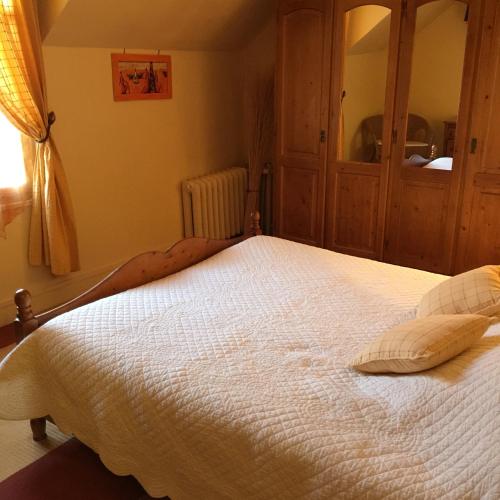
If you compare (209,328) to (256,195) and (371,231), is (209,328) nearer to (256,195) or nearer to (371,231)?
(371,231)

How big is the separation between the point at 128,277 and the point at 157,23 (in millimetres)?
2006

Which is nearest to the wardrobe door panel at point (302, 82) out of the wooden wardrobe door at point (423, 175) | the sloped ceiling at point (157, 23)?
the sloped ceiling at point (157, 23)

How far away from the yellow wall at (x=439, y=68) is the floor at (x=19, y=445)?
2736mm

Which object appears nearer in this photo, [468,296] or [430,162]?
[468,296]

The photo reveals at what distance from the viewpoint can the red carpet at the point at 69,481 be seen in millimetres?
1958

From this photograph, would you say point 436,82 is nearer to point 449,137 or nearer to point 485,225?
point 449,137

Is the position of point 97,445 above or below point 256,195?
below

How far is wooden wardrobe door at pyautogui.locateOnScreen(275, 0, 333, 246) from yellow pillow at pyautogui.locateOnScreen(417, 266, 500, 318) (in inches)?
80.0

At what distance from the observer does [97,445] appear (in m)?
1.84

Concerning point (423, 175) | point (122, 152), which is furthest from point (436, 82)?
point (122, 152)

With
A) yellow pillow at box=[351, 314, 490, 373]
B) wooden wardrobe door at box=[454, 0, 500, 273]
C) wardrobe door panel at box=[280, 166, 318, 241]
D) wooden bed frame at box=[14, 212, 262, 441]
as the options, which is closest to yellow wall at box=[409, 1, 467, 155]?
wooden wardrobe door at box=[454, 0, 500, 273]

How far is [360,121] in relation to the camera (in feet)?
12.0

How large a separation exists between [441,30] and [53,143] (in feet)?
7.91

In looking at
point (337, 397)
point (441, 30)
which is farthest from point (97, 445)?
point (441, 30)
